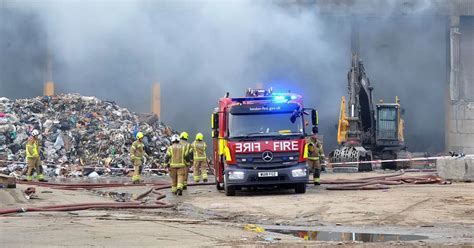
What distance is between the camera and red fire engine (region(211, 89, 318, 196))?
53.6 feet

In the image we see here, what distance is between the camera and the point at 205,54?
3272 centimetres

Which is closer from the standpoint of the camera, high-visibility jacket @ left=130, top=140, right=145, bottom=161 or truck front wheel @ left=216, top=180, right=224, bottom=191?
truck front wheel @ left=216, top=180, right=224, bottom=191

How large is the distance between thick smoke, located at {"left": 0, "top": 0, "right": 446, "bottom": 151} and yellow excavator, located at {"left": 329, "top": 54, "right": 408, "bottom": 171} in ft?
10.9

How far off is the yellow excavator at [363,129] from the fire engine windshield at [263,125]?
12.1 metres

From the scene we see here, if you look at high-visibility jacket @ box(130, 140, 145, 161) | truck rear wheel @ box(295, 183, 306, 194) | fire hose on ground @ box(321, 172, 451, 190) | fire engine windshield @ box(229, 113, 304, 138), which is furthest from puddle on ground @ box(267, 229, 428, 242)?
high-visibility jacket @ box(130, 140, 145, 161)

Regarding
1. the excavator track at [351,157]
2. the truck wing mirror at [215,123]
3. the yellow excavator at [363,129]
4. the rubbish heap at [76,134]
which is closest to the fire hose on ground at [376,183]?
the truck wing mirror at [215,123]

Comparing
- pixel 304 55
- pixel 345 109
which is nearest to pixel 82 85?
pixel 304 55

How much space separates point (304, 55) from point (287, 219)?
21.8 meters

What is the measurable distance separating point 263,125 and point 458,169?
7003 millimetres

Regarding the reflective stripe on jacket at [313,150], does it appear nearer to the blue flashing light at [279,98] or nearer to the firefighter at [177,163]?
the blue flashing light at [279,98]

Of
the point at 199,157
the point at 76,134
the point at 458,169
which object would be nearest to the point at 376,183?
the point at 458,169

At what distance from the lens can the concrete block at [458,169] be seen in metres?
20.7

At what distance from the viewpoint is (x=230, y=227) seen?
37.4 feet

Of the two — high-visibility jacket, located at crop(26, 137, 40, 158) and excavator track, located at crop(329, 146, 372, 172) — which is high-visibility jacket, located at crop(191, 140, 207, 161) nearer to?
high-visibility jacket, located at crop(26, 137, 40, 158)
